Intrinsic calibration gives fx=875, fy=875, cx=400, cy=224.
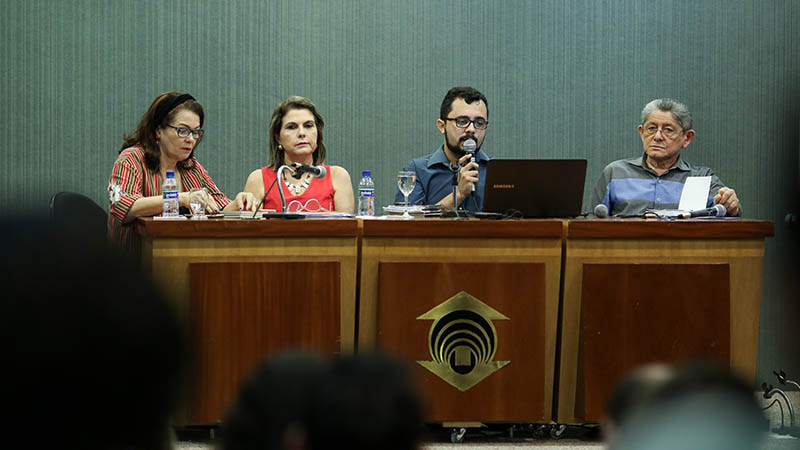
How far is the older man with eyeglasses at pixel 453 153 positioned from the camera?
438cm

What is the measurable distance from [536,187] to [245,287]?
122 cm

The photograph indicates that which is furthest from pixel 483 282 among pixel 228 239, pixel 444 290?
pixel 228 239

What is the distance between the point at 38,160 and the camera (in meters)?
5.04

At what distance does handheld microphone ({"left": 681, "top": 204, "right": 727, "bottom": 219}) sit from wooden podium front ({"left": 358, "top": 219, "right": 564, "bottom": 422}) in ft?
2.04

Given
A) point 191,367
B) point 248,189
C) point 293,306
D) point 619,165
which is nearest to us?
point 191,367

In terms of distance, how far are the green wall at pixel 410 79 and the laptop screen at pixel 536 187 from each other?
1.76m

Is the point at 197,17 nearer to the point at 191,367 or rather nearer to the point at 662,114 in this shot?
the point at 662,114

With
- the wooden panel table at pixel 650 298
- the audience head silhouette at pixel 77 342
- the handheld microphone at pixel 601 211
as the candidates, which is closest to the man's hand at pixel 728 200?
the wooden panel table at pixel 650 298

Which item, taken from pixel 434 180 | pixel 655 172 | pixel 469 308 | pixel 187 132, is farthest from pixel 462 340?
pixel 655 172

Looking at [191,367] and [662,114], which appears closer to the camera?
[191,367]

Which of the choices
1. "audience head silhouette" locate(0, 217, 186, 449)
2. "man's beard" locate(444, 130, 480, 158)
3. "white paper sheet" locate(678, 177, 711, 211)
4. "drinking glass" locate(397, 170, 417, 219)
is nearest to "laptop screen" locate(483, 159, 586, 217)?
"drinking glass" locate(397, 170, 417, 219)

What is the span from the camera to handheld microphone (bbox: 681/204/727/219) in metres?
3.66

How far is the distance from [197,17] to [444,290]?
2.62 metres

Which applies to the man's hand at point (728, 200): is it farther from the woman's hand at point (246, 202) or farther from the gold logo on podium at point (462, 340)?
the woman's hand at point (246, 202)
